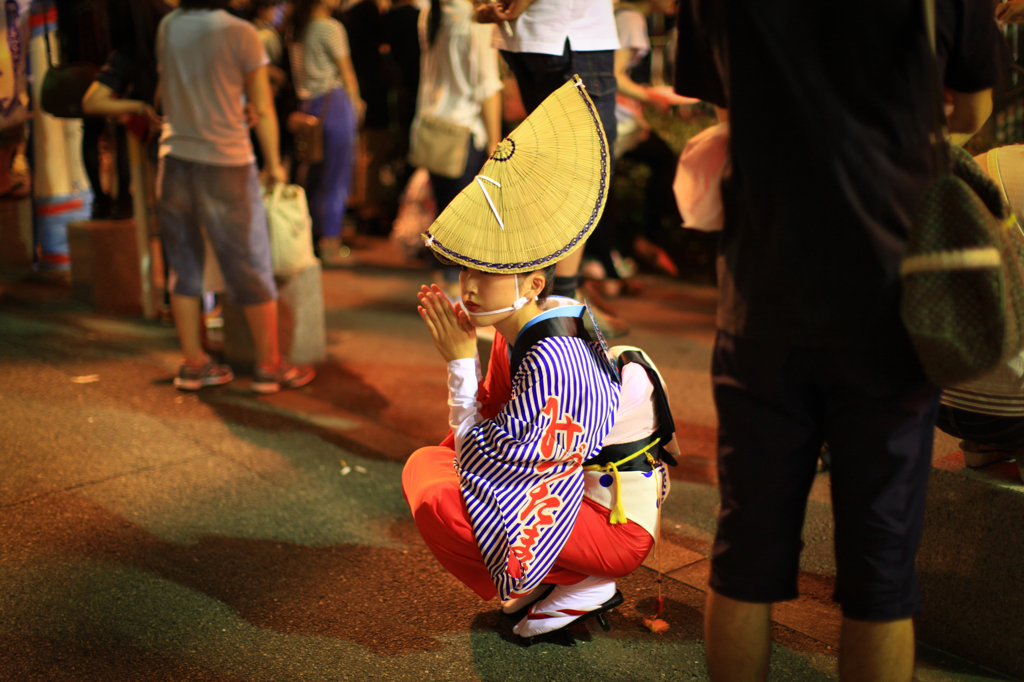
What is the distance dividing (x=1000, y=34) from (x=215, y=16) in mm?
3525

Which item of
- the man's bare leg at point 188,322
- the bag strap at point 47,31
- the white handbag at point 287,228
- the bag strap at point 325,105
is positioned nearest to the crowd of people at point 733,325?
the white handbag at point 287,228

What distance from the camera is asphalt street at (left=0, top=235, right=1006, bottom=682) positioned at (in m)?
2.42

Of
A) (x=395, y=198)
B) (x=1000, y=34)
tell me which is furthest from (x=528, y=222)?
(x=395, y=198)

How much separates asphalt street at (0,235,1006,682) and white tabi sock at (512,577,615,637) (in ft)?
0.20

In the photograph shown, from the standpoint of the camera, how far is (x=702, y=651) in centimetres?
245

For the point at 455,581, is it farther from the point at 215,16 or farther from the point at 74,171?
the point at 74,171

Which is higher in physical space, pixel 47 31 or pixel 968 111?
pixel 47 31

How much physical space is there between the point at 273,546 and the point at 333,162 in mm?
5054

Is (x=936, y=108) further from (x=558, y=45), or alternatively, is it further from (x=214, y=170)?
(x=214, y=170)

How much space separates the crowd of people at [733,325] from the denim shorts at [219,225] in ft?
0.21

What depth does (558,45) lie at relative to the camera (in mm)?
3645

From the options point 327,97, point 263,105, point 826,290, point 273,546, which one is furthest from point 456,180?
point 826,290

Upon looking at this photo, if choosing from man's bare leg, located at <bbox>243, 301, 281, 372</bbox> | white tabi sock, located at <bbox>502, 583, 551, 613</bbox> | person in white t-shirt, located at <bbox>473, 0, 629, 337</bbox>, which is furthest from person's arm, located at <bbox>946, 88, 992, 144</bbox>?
man's bare leg, located at <bbox>243, 301, 281, 372</bbox>

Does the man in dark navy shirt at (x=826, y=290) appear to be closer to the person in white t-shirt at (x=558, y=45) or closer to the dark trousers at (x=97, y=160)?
the person in white t-shirt at (x=558, y=45)
